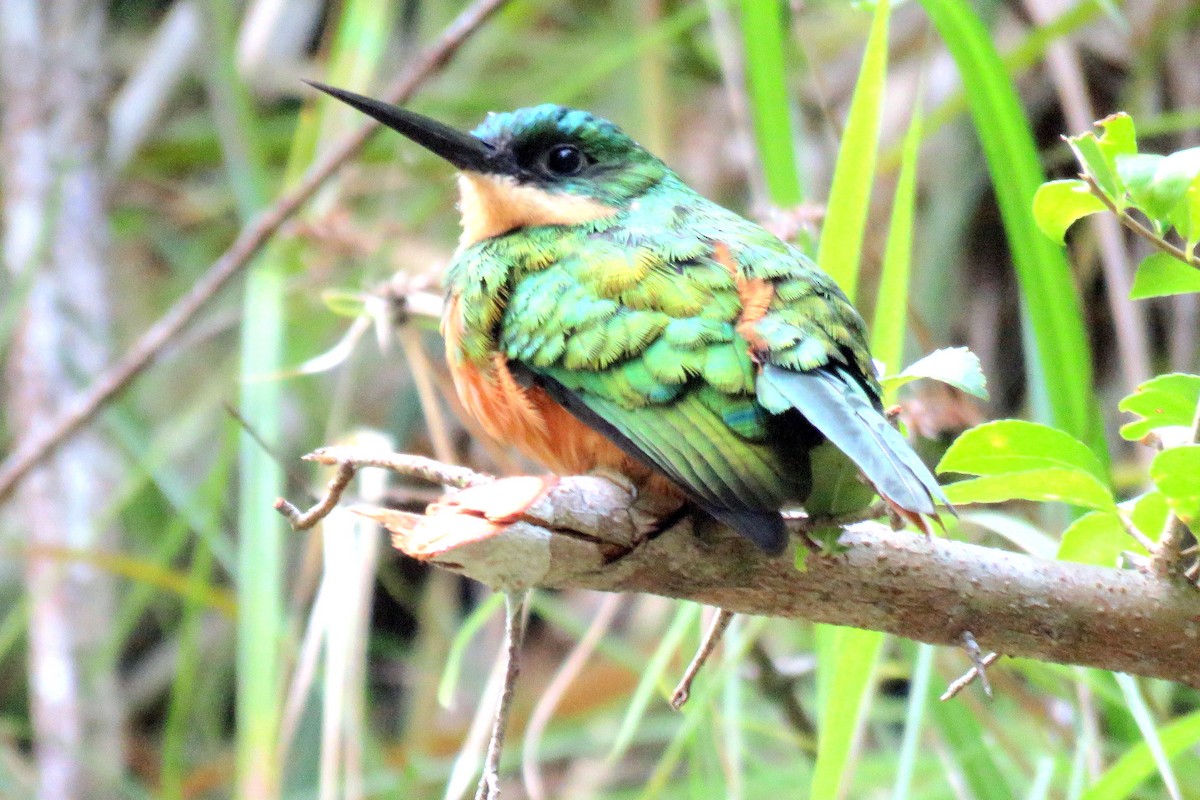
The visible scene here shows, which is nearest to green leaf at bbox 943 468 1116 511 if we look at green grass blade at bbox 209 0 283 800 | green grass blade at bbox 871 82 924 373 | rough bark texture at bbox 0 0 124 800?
green grass blade at bbox 871 82 924 373

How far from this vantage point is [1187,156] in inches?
32.2

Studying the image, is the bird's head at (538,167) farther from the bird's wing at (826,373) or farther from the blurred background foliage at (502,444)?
the bird's wing at (826,373)

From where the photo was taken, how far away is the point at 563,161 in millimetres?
1614

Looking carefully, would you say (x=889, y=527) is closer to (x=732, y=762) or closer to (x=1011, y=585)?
(x=1011, y=585)

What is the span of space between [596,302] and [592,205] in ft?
1.26

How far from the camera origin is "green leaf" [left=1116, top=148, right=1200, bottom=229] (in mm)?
814

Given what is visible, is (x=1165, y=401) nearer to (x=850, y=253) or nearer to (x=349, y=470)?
(x=850, y=253)

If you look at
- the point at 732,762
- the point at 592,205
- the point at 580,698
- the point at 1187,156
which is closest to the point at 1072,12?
the point at 592,205

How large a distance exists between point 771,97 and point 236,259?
3.77 feet

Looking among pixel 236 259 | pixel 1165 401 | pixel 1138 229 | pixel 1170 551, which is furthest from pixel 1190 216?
pixel 236 259

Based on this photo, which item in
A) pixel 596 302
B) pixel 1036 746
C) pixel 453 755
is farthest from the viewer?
pixel 453 755

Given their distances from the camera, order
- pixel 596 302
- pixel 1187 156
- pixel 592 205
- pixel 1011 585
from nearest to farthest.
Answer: pixel 1187 156 → pixel 1011 585 → pixel 596 302 → pixel 592 205

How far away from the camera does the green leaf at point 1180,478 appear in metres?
0.83

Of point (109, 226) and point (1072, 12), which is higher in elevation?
point (1072, 12)
